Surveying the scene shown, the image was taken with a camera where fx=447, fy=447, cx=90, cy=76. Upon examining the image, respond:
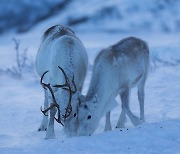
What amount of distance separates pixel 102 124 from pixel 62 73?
1.65 meters

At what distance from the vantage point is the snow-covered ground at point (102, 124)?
525cm

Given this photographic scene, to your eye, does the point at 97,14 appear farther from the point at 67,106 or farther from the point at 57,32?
the point at 67,106

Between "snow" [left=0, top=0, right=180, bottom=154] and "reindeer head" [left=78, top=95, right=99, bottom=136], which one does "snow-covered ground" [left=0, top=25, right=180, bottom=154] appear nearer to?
"snow" [left=0, top=0, right=180, bottom=154]

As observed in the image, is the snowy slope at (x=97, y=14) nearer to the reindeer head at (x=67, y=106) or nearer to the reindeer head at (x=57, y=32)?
the reindeer head at (x=57, y=32)

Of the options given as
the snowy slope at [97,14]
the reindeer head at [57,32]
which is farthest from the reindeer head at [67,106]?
the snowy slope at [97,14]

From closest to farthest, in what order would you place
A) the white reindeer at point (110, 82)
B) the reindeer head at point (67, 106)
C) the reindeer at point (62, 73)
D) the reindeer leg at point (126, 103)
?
the reindeer head at point (67, 106)
the reindeer at point (62, 73)
the white reindeer at point (110, 82)
the reindeer leg at point (126, 103)

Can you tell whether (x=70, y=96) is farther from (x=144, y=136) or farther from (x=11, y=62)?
(x=11, y=62)

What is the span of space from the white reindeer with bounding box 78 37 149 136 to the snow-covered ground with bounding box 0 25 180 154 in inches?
11.3

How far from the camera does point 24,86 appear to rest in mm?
12969

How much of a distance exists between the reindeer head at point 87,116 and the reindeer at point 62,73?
0.28 feet

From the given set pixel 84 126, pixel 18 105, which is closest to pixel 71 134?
pixel 84 126

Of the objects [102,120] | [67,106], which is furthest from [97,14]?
[67,106]

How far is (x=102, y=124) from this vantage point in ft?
27.1

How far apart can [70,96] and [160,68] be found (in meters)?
8.54
